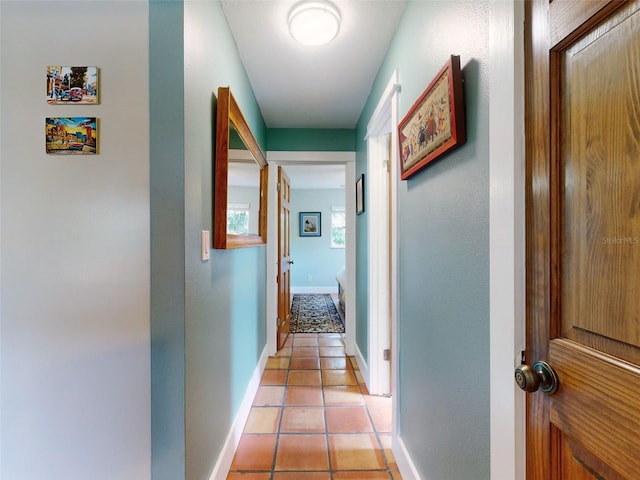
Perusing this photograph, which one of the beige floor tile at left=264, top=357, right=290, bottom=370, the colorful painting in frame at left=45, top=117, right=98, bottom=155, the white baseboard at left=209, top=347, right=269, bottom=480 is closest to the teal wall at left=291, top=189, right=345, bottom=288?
the beige floor tile at left=264, top=357, right=290, bottom=370

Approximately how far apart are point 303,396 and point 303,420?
0.99 feet

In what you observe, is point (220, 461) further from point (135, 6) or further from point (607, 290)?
point (135, 6)

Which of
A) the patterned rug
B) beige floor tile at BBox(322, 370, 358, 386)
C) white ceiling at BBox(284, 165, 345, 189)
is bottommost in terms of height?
beige floor tile at BBox(322, 370, 358, 386)

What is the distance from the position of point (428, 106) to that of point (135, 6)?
119 cm

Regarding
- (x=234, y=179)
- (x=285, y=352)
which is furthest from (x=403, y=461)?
(x=285, y=352)

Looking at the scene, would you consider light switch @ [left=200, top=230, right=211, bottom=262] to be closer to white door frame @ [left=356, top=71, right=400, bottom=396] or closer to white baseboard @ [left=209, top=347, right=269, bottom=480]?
white baseboard @ [left=209, top=347, right=269, bottom=480]

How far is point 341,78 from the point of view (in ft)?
7.28

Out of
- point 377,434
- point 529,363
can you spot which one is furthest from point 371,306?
point 529,363

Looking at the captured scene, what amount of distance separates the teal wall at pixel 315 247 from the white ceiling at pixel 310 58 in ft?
13.3

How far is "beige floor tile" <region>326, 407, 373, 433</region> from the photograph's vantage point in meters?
1.92

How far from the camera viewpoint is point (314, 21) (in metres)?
1.52

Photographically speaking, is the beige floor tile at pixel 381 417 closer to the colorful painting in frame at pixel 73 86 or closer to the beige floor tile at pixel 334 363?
the beige floor tile at pixel 334 363

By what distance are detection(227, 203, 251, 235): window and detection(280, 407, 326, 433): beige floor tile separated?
1280 millimetres

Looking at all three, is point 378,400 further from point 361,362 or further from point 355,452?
point 355,452
